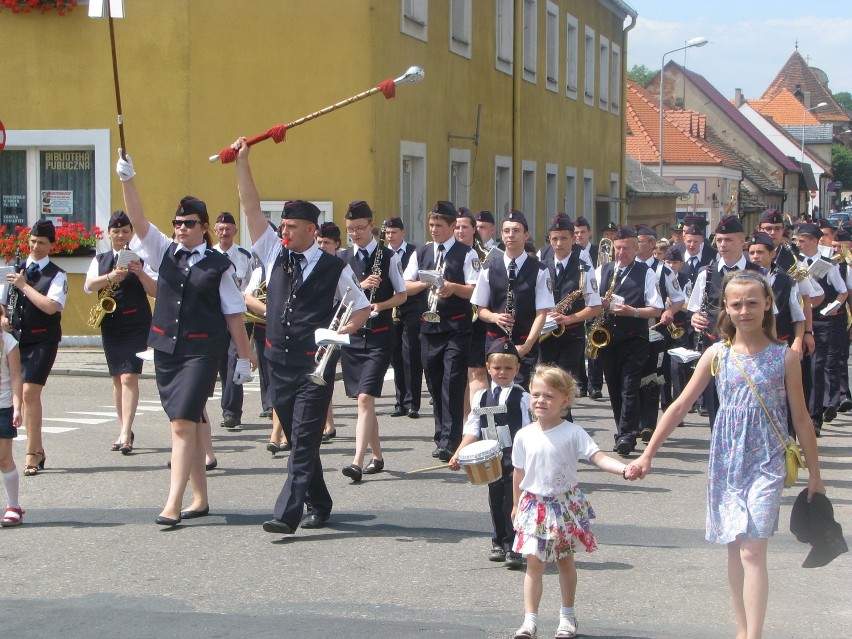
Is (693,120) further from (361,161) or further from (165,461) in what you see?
(165,461)

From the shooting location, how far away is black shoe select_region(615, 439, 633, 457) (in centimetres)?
1135

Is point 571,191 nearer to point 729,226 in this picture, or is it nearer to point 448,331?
point 448,331

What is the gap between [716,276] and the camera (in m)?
10.4

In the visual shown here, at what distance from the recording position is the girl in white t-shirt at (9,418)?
8.39 m

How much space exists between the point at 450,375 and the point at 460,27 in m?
14.5

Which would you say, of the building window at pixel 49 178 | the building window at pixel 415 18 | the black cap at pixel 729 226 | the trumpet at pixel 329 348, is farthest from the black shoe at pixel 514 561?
the building window at pixel 415 18

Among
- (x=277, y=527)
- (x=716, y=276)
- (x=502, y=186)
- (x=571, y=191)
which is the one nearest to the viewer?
(x=277, y=527)

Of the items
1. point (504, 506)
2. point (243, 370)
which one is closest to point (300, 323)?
point (243, 370)

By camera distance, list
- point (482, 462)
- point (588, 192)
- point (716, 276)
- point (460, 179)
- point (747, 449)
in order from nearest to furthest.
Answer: point (747, 449)
point (482, 462)
point (716, 276)
point (460, 179)
point (588, 192)

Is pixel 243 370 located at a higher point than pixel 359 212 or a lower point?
lower

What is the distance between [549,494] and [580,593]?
88 cm

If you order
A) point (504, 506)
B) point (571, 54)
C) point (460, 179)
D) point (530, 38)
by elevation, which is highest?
point (571, 54)

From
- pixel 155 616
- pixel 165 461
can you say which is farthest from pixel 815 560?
pixel 165 461

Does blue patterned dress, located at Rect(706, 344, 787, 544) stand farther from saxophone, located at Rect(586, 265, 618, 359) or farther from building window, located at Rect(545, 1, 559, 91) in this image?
building window, located at Rect(545, 1, 559, 91)
